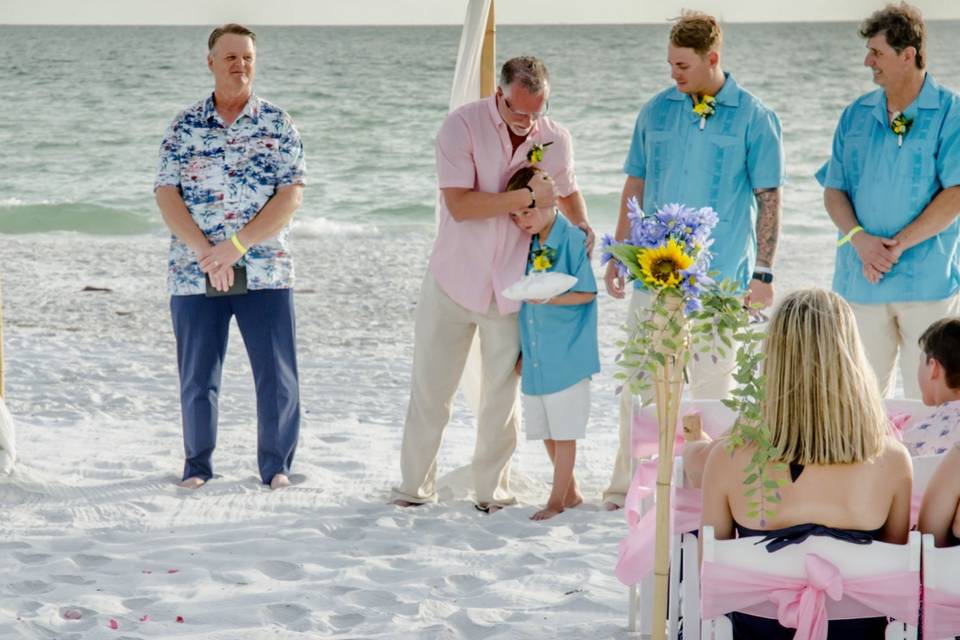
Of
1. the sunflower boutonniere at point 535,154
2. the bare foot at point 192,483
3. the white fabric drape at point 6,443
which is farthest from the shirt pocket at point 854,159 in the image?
the white fabric drape at point 6,443

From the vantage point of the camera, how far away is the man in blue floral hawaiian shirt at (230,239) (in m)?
4.93

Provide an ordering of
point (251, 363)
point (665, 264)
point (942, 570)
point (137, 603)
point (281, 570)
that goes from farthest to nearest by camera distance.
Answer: point (251, 363) → point (281, 570) → point (137, 603) → point (665, 264) → point (942, 570)

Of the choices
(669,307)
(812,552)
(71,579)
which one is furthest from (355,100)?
(812,552)

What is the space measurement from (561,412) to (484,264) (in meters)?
0.60

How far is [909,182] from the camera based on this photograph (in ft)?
15.0

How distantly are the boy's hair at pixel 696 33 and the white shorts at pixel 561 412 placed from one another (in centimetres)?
123

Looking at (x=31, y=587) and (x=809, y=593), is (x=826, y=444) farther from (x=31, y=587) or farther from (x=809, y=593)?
(x=31, y=587)

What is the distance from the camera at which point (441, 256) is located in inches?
186

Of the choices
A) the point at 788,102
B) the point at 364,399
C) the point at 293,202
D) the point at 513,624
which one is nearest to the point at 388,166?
the point at 788,102

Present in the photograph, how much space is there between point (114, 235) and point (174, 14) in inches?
1046

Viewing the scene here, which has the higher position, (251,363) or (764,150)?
(764,150)

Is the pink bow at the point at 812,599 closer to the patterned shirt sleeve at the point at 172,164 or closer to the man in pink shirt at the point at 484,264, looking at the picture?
the man in pink shirt at the point at 484,264

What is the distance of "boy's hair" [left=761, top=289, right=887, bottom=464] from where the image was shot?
8.86 ft

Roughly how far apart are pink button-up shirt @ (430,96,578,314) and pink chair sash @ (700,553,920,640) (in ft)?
6.97
